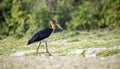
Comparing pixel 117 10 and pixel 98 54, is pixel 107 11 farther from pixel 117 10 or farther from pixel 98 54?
pixel 98 54

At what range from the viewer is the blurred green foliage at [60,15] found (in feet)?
91.3

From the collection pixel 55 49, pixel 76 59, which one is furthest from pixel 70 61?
pixel 55 49

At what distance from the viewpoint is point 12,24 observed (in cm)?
3092

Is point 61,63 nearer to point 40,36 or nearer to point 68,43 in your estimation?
point 40,36

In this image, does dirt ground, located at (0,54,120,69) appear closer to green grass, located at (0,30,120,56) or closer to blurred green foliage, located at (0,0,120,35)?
green grass, located at (0,30,120,56)

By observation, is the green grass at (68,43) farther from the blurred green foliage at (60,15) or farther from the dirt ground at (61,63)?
the blurred green foliage at (60,15)

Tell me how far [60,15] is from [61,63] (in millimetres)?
14997

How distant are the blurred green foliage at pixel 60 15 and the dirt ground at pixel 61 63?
1214 cm

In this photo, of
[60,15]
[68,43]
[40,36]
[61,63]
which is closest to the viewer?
[61,63]

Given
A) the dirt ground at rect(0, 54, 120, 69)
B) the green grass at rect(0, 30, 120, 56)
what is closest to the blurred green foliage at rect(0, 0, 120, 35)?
the green grass at rect(0, 30, 120, 56)

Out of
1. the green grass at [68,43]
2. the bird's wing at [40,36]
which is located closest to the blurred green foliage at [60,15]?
the green grass at [68,43]

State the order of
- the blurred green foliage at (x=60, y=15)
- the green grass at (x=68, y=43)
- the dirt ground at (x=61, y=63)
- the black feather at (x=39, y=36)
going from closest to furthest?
the dirt ground at (x=61, y=63) → the black feather at (x=39, y=36) → the green grass at (x=68, y=43) → the blurred green foliage at (x=60, y=15)

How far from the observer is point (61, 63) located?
14812 millimetres

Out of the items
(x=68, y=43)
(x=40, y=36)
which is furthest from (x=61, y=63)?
(x=68, y=43)
